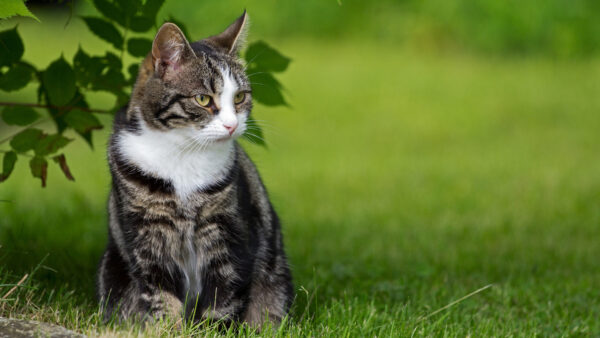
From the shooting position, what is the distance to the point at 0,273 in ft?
11.2

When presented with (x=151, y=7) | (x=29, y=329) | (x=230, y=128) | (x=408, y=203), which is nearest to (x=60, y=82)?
(x=151, y=7)

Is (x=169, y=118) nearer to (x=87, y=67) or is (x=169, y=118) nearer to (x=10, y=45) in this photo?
(x=87, y=67)

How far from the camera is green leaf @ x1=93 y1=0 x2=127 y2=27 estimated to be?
3.67m

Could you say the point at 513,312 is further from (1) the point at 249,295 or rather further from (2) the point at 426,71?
(2) the point at 426,71

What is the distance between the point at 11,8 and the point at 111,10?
39.0 inches

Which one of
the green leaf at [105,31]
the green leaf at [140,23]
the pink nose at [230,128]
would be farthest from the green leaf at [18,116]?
the pink nose at [230,128]

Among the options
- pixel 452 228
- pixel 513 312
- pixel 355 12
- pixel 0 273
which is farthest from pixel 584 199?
pixel 355 12

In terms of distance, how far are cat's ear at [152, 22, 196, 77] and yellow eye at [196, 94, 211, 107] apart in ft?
0.49

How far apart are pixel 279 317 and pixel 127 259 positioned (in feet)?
2.42

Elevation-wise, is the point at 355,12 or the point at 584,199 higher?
the point at 355,12

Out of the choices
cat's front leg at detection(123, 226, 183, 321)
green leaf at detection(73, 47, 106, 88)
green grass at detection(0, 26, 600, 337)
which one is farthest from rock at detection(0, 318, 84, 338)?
green leaf at detection(73, 47, 106, 88)

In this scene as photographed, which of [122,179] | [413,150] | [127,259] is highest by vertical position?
[122,179]

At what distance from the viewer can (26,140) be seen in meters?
3.58

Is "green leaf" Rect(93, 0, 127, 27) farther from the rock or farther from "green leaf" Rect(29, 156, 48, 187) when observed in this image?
the rock
